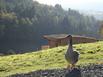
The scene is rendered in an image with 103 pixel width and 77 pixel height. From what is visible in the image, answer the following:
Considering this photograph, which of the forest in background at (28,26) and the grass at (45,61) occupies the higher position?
the grass at (45,61)

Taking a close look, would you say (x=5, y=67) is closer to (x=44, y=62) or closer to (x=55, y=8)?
(x=44, y=62)

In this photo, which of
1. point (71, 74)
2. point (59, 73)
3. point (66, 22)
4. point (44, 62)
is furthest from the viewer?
point (66, 22)

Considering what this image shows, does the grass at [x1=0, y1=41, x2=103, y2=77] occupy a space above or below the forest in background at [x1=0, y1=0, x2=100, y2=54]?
above

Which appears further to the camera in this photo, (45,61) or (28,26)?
(28,26)

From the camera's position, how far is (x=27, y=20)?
97438mm

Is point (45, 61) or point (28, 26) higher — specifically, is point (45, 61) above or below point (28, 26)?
above

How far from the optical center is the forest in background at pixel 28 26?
289 feet

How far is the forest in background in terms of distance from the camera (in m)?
87.9

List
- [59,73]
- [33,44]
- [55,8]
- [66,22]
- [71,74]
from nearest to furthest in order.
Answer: [71,74] < [59,73] < [33,44] < [66,22] < [55,8]

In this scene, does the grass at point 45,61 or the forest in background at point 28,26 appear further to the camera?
the forest in background at point 28,26

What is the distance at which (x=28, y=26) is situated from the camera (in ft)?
312

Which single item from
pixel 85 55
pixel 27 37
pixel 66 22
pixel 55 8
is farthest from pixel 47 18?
pixel 85 55

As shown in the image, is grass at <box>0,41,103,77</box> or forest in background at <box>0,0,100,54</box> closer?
grass at <box>0,41,103,77</box>

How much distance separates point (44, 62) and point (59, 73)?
16.1 feet
